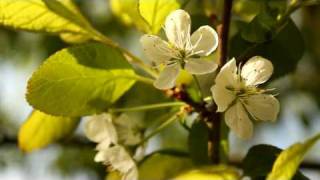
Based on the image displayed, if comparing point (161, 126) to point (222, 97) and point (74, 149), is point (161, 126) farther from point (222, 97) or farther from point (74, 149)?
point (74, 149)

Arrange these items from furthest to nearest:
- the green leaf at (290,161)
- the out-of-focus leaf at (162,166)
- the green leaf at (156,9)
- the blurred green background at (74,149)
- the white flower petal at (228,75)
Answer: the blurred green background at (74,149) < the out-of-focus leaf at (162,166) < the green leaf at (156,9) < the white flower petal at (228,75) < the green leaf at (290,161)

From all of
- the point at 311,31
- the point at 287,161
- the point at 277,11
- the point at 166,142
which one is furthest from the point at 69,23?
the point at 311,31

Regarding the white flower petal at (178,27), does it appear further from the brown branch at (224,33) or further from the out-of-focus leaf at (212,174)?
the out-of-focus leaf at (212,174)

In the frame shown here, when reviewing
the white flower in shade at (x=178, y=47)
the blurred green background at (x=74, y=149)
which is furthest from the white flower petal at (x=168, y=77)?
the blurred green background at (x=74, y=149)

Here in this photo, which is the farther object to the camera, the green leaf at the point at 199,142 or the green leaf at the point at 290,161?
the green leaf at the point at 199,142

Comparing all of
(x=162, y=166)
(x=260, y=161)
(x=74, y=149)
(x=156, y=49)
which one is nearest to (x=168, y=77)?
(x=156, y=49)

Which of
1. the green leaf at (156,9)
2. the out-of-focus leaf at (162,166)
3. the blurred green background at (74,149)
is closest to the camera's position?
the green leaf at (156,9)

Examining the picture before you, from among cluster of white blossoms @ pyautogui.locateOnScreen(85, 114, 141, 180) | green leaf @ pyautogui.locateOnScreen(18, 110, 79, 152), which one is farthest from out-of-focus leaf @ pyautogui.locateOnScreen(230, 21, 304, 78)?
green leaf @ pyautogui.locateOnScreen(18, 110, 79, 152)
